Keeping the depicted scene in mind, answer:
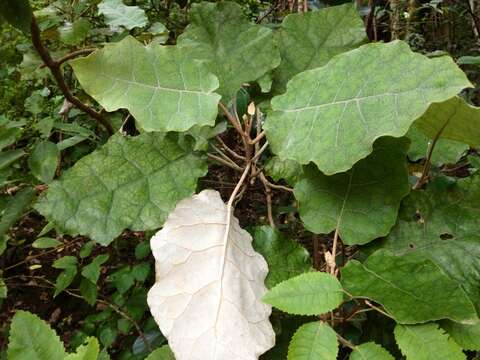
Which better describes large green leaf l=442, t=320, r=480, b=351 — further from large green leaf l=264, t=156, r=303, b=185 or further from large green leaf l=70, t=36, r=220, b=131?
large green leaf l=70, t=36, r=220, b=131

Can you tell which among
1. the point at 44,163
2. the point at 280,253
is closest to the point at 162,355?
the point at 280,253

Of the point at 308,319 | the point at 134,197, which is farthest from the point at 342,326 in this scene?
the point at 134,197

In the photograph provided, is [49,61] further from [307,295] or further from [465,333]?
[465,333]

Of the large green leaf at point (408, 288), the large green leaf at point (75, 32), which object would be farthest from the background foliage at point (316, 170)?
the large green leaf at point (75, 32)

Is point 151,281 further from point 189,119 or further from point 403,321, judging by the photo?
point 403,321

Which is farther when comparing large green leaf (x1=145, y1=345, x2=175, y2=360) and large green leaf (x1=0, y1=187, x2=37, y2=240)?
large green leaf (x1=0, y1=187, x2=37, y2=240)

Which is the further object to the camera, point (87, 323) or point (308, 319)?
point (87, 323)

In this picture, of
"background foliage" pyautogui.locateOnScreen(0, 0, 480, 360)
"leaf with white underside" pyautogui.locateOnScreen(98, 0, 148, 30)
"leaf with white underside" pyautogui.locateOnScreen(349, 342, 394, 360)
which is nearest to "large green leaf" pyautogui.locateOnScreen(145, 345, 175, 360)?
"background foliage" pyautogui.locateOnScreen(0, 0, 480, 360)
